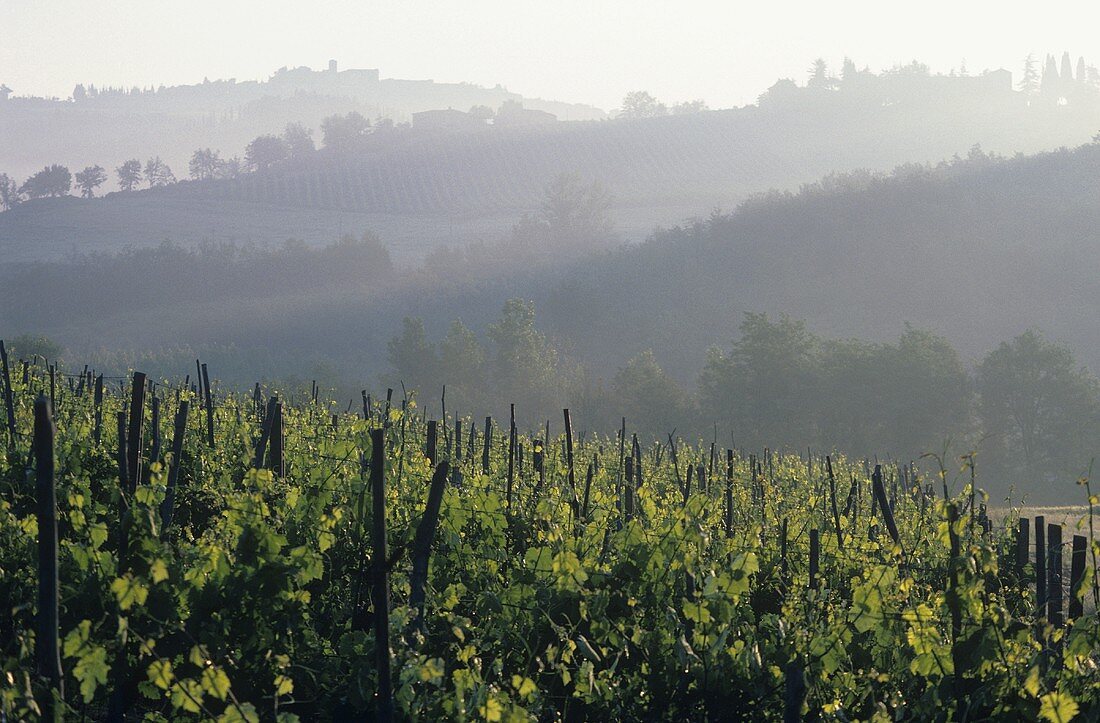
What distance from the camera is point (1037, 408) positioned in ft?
162

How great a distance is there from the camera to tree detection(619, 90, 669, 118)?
17625 cm

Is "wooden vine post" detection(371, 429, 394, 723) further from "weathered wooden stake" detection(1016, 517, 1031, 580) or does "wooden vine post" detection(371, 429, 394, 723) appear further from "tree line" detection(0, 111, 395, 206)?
"tree line" detection(0, 111, 395, 206)

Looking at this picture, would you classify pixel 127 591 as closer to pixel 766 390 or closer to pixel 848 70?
pixel 766 390

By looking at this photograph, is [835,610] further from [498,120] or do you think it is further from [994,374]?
[498,120]

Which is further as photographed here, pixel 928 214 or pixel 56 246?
pixel 56 246

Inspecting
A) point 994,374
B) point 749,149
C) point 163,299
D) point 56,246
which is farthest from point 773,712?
point 749,149

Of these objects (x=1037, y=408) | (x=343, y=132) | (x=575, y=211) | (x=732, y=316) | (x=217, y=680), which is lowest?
(x=1037, y=408)

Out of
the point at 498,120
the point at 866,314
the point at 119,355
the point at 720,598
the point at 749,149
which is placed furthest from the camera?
the point at 498,120

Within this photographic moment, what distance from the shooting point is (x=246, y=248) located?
88.9 m

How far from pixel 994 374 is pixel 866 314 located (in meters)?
20.4

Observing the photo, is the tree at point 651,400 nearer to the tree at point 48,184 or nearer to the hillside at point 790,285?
the hillside at point 790,285

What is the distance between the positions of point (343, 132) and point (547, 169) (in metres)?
34.3

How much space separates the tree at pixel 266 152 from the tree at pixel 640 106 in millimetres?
57253

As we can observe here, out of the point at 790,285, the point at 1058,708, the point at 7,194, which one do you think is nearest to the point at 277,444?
the point at 1058,708
